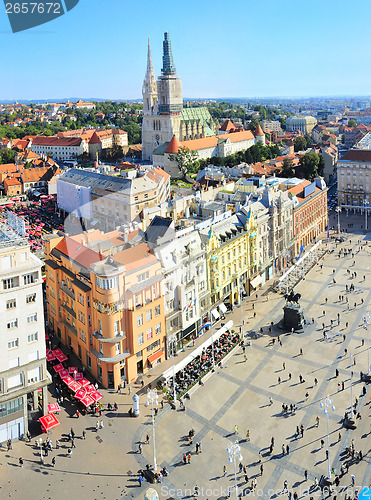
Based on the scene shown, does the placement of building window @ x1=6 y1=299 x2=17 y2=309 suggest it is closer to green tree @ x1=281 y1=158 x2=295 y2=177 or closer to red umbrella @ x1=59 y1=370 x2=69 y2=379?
red umbrella @ x1=59 y1=370 x2=69 y2=379

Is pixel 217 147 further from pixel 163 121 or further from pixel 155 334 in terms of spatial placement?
pixel 155 334

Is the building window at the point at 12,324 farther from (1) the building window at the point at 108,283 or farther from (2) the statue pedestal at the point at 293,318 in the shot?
(2) the statue pedestal at the point at 293,318

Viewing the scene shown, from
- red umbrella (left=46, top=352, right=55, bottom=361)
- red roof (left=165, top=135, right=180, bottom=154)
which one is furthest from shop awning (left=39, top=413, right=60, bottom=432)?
red roof (left=165, top=135, right=180, bottom=154)

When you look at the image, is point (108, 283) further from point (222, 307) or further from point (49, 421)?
point (222, 307)

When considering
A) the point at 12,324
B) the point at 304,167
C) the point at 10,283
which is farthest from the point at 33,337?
the point at 304,167

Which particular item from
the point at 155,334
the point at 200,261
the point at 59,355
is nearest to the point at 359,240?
the point at 200,261

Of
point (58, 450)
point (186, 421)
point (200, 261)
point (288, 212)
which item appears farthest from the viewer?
point (288, 212)
